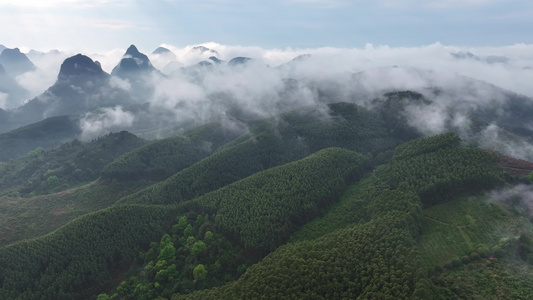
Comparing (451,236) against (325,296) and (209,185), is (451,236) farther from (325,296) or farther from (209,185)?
(209,185)

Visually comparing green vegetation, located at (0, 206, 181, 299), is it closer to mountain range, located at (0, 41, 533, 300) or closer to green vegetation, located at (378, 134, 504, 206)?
mountain range, located at (0, 41, 533, 300)

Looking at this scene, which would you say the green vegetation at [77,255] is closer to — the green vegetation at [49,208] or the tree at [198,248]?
the tree at [198,248]

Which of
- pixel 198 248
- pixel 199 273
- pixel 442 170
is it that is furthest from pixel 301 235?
pixel 442 170

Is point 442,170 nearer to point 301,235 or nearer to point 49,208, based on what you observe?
point 301,235

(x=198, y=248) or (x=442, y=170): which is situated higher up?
(x=442, y=170)

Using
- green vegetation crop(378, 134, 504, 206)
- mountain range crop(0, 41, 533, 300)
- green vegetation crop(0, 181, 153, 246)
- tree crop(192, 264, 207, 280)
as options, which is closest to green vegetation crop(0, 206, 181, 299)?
mountain range crop(0, 41, 533, 300)

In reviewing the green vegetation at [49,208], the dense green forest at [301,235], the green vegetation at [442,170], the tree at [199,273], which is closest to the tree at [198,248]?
the dense green forest at [301,235]

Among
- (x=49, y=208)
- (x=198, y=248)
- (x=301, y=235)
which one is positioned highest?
(x=49, y=208)

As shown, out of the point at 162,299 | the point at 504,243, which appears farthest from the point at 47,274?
the point at 504,243
